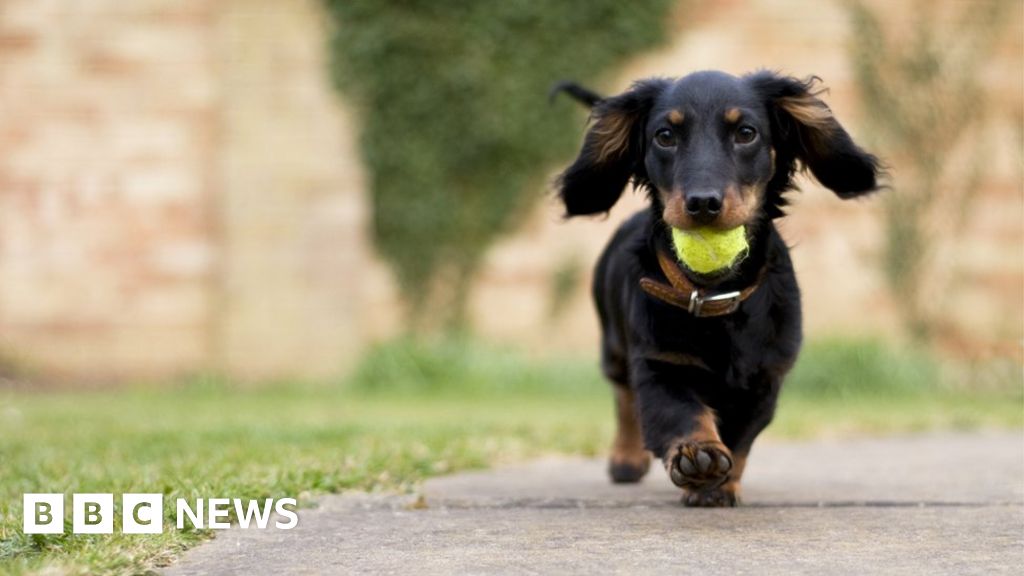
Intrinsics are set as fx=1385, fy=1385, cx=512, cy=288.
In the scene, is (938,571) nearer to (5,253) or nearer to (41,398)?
(41,398)

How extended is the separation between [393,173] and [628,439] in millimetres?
5307

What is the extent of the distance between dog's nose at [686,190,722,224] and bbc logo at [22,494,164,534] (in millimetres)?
1363

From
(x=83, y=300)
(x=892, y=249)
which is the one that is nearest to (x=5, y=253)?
(x=83, y=300)

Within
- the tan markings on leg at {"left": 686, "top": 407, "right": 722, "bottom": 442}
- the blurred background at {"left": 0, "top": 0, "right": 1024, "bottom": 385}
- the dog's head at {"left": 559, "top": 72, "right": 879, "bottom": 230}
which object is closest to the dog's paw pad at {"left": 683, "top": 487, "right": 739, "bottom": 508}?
the tan markings on leg at {"left": 686, "top": 407, "right": 722, "bottom": 442}

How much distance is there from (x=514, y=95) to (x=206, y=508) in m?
6.39

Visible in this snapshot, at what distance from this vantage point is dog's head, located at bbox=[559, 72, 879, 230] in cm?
323

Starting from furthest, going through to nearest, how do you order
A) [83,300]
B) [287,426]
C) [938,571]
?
[83,300]
[287,426]
[938,571]

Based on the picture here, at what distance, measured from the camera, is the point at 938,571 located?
8.61ft

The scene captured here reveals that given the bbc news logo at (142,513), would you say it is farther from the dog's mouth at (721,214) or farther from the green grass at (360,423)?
the dog's mouth at (721,214)

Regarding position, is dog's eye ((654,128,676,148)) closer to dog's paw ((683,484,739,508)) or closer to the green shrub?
dog's paw ((683,484,739,508))

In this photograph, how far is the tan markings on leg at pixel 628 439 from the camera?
427 centimetres

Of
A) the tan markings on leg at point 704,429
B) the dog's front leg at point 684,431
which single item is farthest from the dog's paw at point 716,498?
the tan markings on leg at point 704,429

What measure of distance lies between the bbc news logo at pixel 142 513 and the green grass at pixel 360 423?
0.16ft

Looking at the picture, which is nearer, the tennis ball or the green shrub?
the tennis ball
